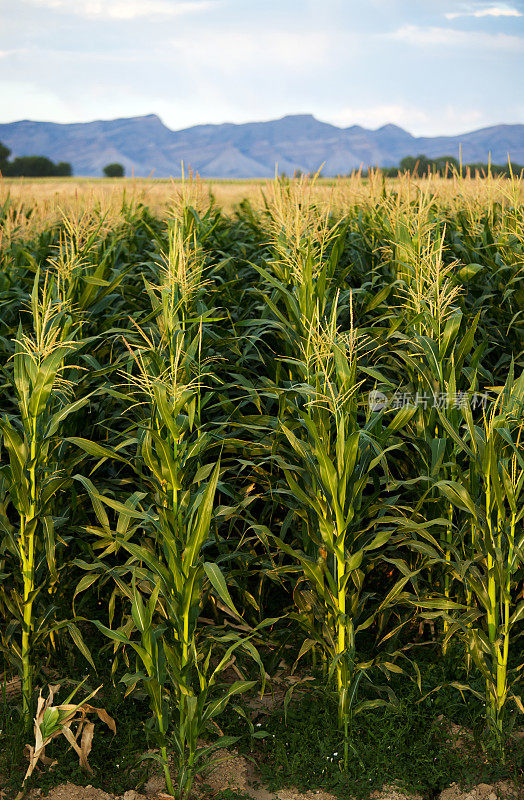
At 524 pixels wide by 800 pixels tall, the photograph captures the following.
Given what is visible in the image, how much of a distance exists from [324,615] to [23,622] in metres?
1.32

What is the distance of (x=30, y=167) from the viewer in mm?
75750

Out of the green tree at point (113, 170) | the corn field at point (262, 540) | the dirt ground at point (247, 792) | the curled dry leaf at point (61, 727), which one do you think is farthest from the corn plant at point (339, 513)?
the green tree at point (113, 170)

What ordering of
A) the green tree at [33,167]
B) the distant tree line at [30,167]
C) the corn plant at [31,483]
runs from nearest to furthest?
1. the corn plant at [31,483]
2. the distant tree line at [30,167]
3. the green tree at [33,167]

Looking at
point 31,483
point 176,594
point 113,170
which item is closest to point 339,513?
point 176,594

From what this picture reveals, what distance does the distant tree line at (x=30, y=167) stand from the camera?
7306cm

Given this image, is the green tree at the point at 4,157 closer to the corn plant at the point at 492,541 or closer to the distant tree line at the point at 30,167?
the distant tree line at the point at 30,167

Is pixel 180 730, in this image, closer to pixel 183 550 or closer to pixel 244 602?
pixel 183 550

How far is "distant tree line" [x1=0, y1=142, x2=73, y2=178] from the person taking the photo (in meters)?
73.1

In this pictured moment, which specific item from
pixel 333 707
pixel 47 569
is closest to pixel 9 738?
pixel 47 569

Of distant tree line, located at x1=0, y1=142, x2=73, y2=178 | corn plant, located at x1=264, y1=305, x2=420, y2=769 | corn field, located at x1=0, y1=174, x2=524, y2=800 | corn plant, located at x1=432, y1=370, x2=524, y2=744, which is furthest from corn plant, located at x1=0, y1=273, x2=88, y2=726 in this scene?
distant tree line, located at x1=0, y1=142, x2=73, y2=178

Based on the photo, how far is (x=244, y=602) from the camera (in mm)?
3439

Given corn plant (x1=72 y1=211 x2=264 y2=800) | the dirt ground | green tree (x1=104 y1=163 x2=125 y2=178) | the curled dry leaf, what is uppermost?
green tree (x1=104 y1=163 x2=125 y2=178)

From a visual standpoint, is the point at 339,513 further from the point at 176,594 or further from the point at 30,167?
the point at 30,167

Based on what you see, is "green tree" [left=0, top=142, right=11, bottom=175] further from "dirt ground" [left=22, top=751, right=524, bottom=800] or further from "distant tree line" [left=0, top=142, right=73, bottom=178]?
"dirt ground" [left=22, top=751, right=524, bottom=800]
